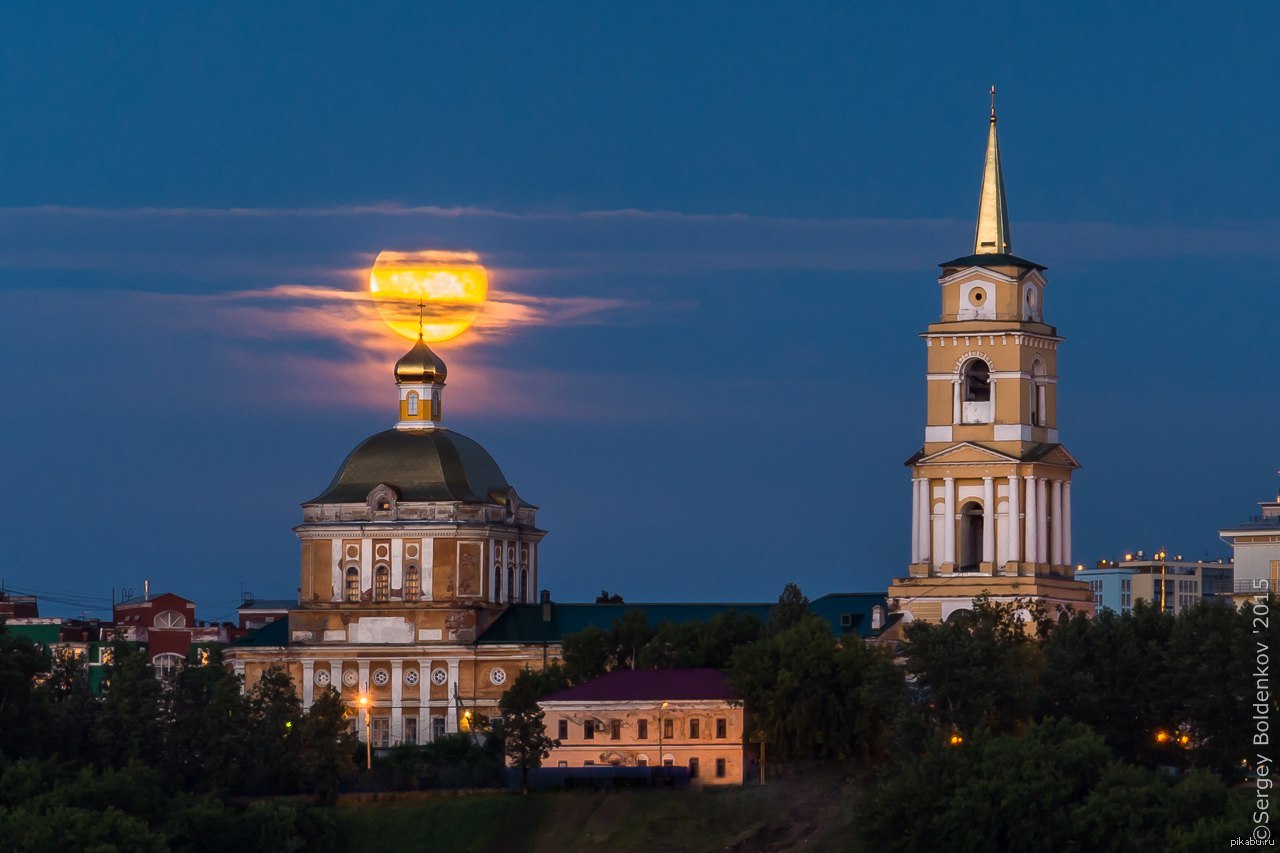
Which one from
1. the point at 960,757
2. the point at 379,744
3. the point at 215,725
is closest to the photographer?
the point at 960,757

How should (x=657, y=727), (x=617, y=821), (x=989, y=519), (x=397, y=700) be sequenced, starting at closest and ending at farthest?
(x=617, y=821) < (x=657, y=727) < (x=989, y=519) < (x=397, y=700)

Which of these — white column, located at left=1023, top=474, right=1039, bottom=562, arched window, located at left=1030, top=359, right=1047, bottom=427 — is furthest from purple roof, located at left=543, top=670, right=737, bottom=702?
arched window, located at left=1030, top=359, right=1047, bottom=427

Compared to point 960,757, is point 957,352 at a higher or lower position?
higher

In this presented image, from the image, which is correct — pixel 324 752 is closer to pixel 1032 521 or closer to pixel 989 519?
pixel 989 519

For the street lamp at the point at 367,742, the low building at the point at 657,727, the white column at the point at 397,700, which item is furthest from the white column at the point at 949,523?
the white column at the point at 397,700

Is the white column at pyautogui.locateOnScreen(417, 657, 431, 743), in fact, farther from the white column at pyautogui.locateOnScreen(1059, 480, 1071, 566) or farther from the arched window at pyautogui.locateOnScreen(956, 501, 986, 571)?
the white column at pyautogui.locateOnScreen(1059, 480, 1071, 566)

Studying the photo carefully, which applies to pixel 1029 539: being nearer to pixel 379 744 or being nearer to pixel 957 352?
pixel 957 352

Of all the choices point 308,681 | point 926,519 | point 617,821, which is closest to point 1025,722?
point 617,821

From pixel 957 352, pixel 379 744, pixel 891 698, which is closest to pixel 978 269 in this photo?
pixel 957 352
